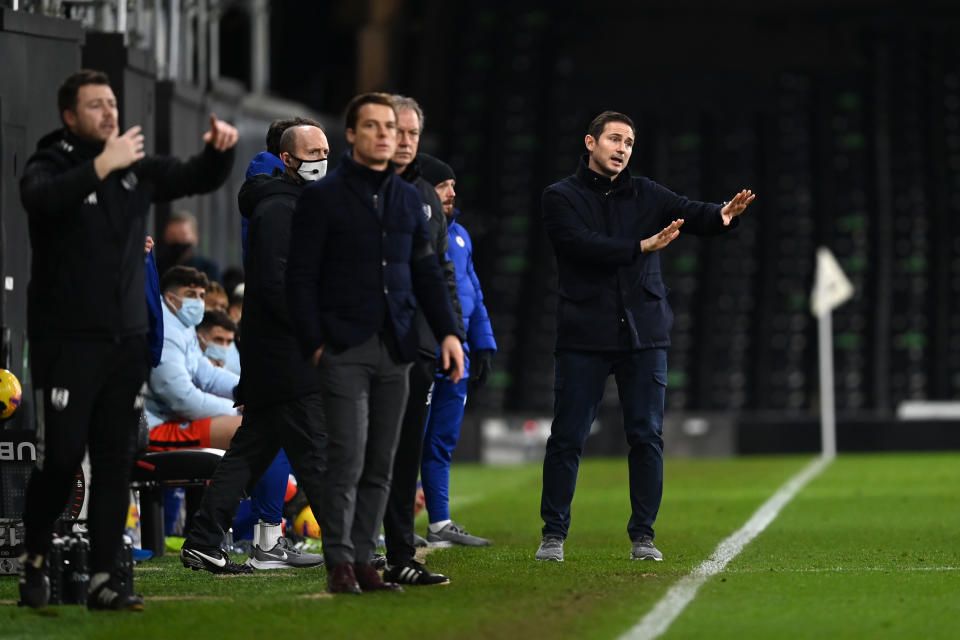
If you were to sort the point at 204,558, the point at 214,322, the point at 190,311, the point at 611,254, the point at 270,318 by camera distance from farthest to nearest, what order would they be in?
1. the point at 214,322
2. the point at 190,311
3. the point at 611,254
4. the point at 204,558
5. the point at 270,318

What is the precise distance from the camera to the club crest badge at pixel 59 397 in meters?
7.17

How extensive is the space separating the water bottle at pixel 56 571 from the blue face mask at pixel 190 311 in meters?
2.75

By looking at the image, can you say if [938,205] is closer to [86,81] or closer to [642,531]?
[642,531]

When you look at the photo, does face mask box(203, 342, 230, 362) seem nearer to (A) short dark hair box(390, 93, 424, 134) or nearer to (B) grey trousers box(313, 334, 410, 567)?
(A) short dark hair box(390, 93, 424, 134)

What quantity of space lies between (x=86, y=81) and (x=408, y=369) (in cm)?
162

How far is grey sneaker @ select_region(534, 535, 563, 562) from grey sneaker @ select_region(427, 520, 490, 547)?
1.13m

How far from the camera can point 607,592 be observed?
7.67m

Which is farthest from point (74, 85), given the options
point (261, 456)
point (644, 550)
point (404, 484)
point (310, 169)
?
point (644, 550)

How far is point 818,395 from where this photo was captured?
26.6 metres

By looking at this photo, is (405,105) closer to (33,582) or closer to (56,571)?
(56,571)

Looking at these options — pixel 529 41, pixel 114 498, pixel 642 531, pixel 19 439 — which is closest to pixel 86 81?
pixel 114 498

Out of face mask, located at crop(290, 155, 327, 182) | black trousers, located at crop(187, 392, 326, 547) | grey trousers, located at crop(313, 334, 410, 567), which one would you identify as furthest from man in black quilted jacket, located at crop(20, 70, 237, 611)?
face mask, located at crop(290, 155, 327, 182)

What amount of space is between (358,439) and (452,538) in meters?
2.97

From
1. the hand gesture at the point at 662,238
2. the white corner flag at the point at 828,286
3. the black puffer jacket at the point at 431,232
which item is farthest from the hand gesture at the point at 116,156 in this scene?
the white corner flag at the point at 828,286
